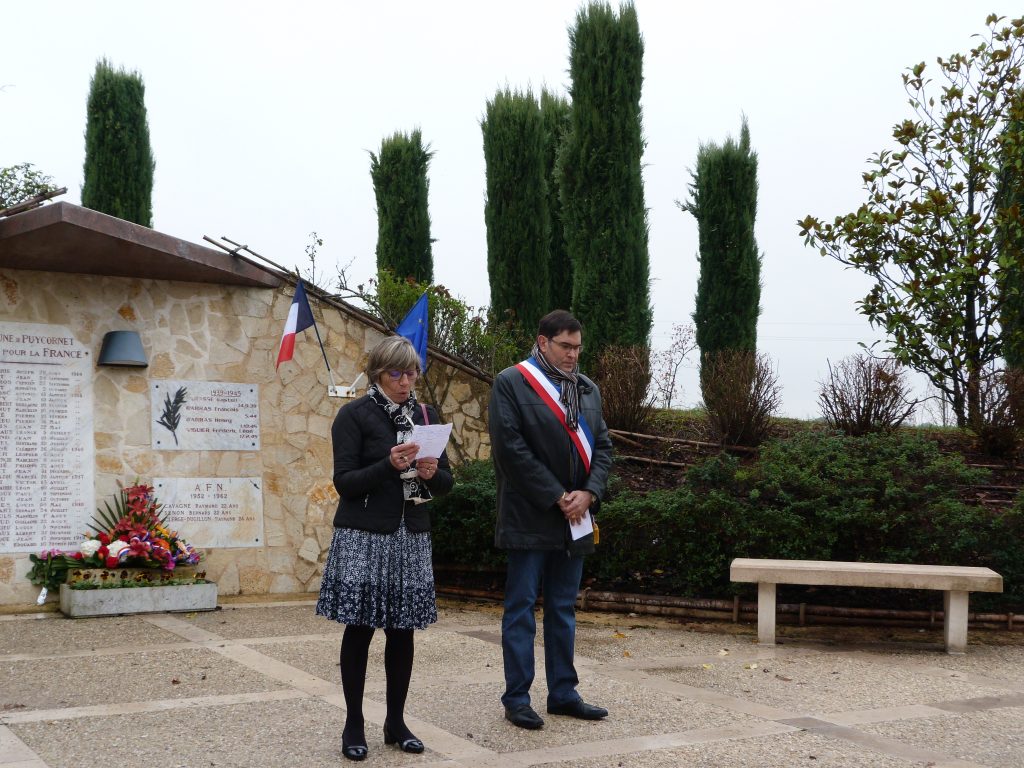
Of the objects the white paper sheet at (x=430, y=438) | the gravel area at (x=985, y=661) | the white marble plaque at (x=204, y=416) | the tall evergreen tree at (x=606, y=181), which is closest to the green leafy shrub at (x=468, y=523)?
the white marble plaque at (x=204, y=416)

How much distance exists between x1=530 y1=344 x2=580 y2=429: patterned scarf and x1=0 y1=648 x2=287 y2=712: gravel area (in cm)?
200

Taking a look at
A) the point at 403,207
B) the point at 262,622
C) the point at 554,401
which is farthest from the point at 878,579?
the point at 403,207

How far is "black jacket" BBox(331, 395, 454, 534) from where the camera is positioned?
397cm

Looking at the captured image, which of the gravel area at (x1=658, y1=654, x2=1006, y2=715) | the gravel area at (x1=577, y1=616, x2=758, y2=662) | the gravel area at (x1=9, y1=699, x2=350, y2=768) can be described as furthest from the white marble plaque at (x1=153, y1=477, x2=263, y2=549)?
the gravel area at (x1=658, y1=654, x2=1006, y2=715)

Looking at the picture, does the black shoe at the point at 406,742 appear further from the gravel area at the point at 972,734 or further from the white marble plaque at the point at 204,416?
the white marble plaque at the point at 204,416

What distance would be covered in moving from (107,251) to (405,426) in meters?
4.63

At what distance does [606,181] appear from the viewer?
14164 mm

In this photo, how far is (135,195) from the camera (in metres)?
20.4

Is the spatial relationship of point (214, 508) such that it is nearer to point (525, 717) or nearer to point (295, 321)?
point (295, 321)

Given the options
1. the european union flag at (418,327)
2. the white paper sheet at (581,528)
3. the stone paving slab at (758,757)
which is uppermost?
the european union flag at (418,327)

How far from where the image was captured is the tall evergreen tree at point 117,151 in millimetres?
20266

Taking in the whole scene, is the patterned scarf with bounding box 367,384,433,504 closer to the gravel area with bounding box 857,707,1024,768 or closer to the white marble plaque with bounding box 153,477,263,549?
the gravel area with bounding box 857,707,1024,768

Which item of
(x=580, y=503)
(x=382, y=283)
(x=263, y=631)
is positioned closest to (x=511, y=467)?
(x=580, y=503)

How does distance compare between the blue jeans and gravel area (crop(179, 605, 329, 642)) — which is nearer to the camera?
the blue jeans
